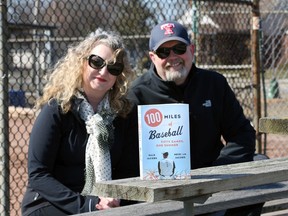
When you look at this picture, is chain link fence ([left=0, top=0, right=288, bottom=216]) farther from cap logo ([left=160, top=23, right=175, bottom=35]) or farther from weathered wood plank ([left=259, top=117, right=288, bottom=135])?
weathered wood plank ([left=259, top=117, right=288, bottom=135])

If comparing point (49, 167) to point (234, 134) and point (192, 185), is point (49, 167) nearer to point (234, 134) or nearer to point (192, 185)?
point (192, 185)

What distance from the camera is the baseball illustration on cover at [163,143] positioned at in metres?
2.91

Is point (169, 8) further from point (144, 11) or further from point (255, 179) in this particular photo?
point (255, 179)

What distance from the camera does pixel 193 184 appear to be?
2.82 metres

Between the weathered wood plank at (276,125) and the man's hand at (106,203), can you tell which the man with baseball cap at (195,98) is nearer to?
the weathered wood plank at (276,125)

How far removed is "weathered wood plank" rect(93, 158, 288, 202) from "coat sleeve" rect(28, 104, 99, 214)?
633 millimetres

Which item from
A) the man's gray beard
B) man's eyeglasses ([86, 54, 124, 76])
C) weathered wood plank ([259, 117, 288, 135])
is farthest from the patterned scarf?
weathered wood plank ([259, 117, 288, 135])

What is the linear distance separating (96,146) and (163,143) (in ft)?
2.88

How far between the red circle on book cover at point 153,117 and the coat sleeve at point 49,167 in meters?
0.85

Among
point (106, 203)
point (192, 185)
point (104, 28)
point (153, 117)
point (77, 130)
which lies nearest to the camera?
point (192, 185)

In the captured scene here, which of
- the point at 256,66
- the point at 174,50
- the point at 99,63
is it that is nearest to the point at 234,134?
the point at 174,50

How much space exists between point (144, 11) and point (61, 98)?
5.19 m

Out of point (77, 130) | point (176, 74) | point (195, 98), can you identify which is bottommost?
point (77, 130)

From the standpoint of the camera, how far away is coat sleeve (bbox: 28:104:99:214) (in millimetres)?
3637
